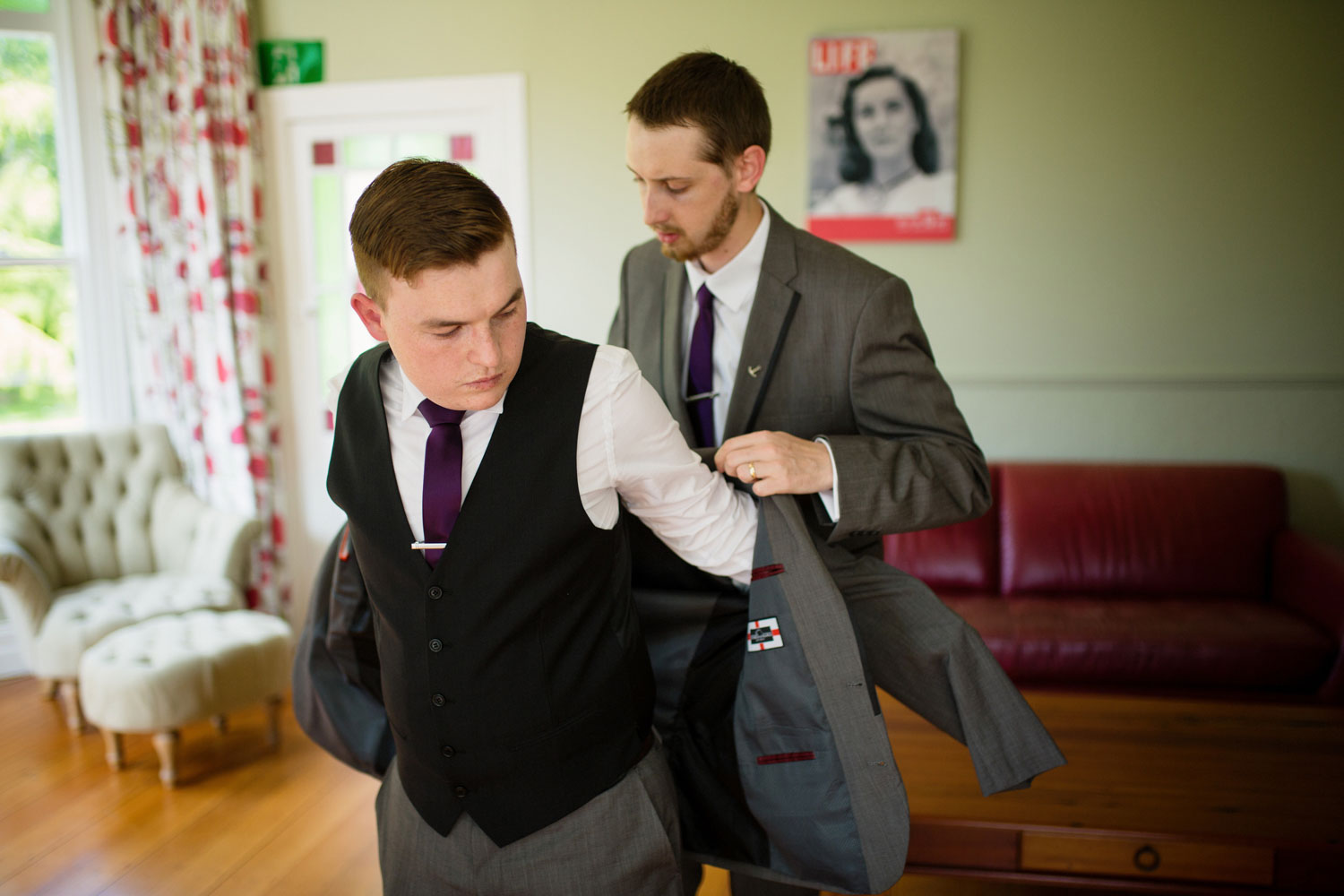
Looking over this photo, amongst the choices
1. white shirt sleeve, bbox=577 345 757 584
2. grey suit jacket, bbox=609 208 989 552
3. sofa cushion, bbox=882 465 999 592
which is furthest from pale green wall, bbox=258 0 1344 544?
white shirt sleeve, bbox=577 345 757 584

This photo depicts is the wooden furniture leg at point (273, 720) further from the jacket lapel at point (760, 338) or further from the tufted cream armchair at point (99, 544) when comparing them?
the jacket lapel at point (760, 338)

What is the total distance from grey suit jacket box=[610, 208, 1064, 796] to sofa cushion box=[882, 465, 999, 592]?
2.09m

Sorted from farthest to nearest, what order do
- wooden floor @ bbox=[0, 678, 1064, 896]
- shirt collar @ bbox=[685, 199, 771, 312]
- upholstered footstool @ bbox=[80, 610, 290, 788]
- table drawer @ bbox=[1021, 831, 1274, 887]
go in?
upholstered footstool @ bbox=[80, 610, 290, 788] → wooden floor @ bbox=[0, 678, 1064, 896] → table drawer @ bbox=[1021, 831, 1274, 887] → shirt collar @ bbox=[685, 199, 771, 312]

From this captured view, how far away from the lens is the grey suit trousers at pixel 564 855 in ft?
3.79

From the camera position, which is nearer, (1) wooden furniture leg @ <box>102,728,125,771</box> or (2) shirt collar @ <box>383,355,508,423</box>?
(2) shirt collar @ <box>383,355,508,423</box>

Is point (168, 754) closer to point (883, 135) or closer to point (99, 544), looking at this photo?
point (99, 544)

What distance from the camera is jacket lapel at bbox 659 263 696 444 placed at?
1681mm

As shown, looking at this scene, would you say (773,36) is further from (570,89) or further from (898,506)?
(898,506)

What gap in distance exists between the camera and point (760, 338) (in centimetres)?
159

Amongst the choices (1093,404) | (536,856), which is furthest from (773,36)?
(536,856)

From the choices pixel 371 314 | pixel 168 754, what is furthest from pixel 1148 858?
pixel 168 754

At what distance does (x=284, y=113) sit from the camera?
4152 millimetres

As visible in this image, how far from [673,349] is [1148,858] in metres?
1.42

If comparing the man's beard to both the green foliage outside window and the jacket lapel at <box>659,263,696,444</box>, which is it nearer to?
the jacket lapel at <box>659,263,696,444</box>
